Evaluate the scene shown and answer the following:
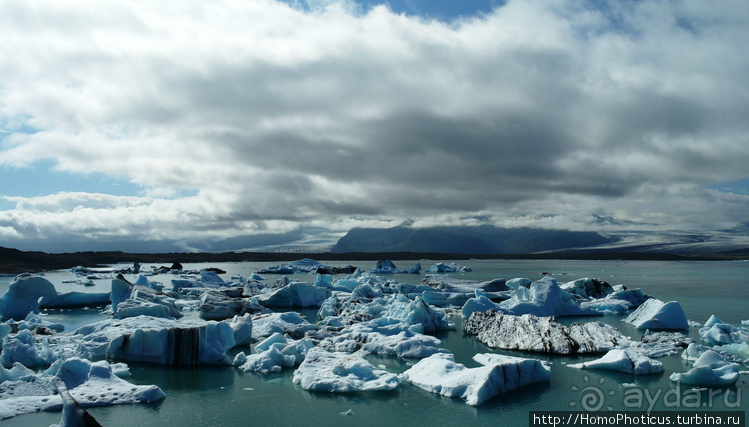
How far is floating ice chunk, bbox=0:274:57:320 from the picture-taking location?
16152 millimetres

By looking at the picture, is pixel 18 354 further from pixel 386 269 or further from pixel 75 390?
pixel 386 269

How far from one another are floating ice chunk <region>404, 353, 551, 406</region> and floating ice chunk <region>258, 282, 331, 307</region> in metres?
11.8

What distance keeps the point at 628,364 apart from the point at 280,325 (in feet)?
26.4

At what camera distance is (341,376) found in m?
7.83

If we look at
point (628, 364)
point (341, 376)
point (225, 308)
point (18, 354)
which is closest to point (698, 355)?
point (628, 364)

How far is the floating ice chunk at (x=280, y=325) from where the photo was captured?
12.3 m

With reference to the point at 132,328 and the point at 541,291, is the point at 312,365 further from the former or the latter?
the point at 541,291

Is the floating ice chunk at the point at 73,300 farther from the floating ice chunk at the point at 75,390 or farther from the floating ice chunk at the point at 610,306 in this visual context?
the floating ice chunk at the point at 610,306

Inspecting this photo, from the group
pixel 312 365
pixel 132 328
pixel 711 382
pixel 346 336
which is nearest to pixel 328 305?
Answer: pixel 346 336

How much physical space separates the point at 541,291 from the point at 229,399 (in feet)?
36.8

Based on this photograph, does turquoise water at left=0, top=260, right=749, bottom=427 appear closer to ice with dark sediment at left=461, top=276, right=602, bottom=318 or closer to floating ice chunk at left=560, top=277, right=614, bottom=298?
ice with dark sediment at left=461, top=276, right=602, bottom=318

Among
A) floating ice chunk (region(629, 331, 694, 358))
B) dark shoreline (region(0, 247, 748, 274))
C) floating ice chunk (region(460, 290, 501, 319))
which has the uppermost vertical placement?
floating ice chunk (region(460, 290, 501, 319))

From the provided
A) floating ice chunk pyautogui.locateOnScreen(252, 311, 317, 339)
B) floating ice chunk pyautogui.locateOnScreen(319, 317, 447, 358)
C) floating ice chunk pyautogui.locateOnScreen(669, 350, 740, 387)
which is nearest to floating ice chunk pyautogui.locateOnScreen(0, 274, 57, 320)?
floating ice chunk pyautogui.locateOnScreen(252, 311, 317, 339)

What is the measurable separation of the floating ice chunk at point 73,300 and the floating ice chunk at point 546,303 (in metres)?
16.3
